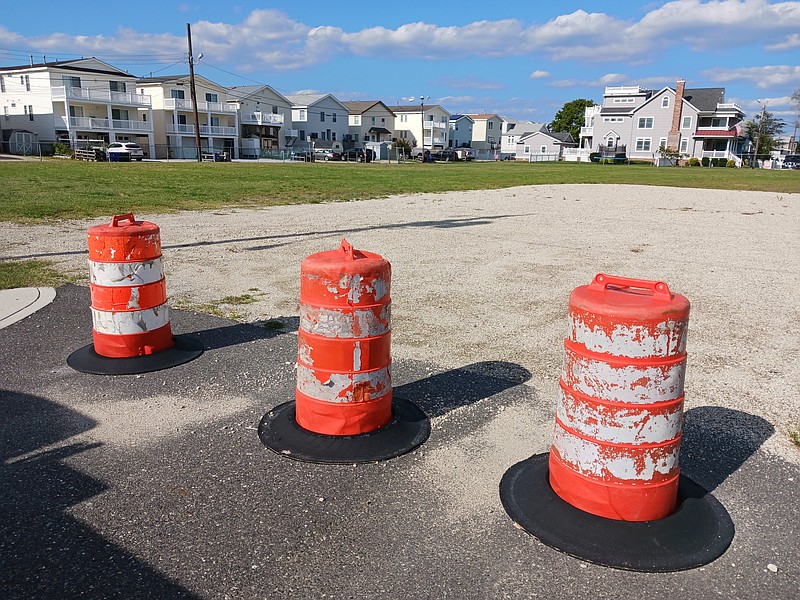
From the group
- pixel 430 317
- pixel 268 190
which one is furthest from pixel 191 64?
pixel 430 317

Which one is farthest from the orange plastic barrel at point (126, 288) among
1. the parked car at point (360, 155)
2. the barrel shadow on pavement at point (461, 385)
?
the parked car at point (360, 155)

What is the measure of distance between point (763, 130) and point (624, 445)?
106 m

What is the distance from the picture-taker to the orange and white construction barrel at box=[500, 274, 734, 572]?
10.3ft

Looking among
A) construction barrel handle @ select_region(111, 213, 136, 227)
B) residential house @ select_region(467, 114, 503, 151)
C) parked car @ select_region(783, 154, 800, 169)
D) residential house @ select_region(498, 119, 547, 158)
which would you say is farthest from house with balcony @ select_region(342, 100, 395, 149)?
construction barrel handle @ select_region(111, 213, 136, 227)

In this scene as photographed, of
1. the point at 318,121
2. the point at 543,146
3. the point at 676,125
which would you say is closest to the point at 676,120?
the point at 676,125

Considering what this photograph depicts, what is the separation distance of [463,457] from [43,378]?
3.46m

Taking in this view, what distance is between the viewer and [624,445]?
327 centimetres

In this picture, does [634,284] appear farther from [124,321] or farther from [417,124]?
[417,124]

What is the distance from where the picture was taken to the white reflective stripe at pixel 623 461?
3.28 meters

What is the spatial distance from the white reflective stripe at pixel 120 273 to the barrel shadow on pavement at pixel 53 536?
1442 millimetres

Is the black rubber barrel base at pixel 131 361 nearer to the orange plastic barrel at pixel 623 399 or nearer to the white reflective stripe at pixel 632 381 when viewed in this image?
the orange plastic barrel at pixel 623 399

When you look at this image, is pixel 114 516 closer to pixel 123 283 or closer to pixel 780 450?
pixel 123 283

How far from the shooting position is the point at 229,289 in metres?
8.17

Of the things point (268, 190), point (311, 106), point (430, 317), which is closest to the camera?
point (430, 317)
